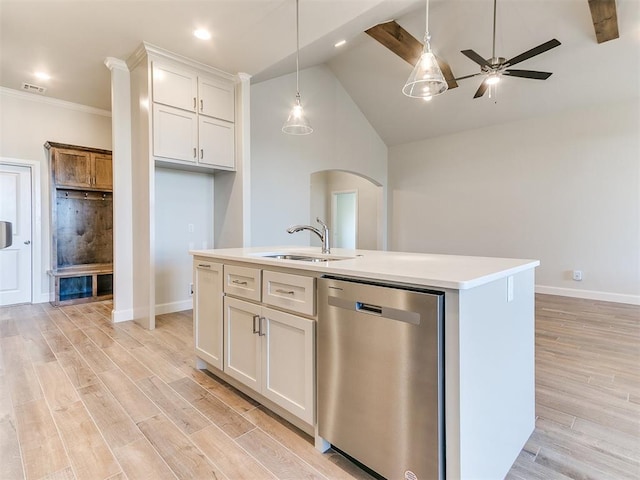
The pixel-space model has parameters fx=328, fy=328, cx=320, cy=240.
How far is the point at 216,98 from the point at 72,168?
2.34 metres

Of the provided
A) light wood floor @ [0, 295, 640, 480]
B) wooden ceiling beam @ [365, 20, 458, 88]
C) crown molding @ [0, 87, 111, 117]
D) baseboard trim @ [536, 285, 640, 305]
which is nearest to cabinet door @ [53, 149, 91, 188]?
crown molding @ [0, 87, 111, 117]

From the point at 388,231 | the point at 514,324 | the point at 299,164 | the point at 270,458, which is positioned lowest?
the point at 270,458

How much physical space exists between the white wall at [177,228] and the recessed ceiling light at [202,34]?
1.56m

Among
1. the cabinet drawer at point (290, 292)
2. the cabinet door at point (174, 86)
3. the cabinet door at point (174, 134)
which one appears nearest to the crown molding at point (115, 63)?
the cabinet door at point (174, 86)

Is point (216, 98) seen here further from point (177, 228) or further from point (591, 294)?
point (591, 294)

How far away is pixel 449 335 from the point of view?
1.08 meters

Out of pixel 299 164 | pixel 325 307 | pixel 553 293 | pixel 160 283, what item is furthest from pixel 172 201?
pixel 553 293

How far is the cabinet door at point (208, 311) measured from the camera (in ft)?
7.18

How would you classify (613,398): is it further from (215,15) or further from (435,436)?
(215,15)

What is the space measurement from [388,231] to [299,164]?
2845 millimetres

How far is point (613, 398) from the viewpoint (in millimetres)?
2055

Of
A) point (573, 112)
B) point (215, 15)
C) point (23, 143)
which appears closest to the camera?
point (215, 15)

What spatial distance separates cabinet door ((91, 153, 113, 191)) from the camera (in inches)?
186

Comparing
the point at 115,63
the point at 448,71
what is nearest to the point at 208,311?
the point at 115,63
